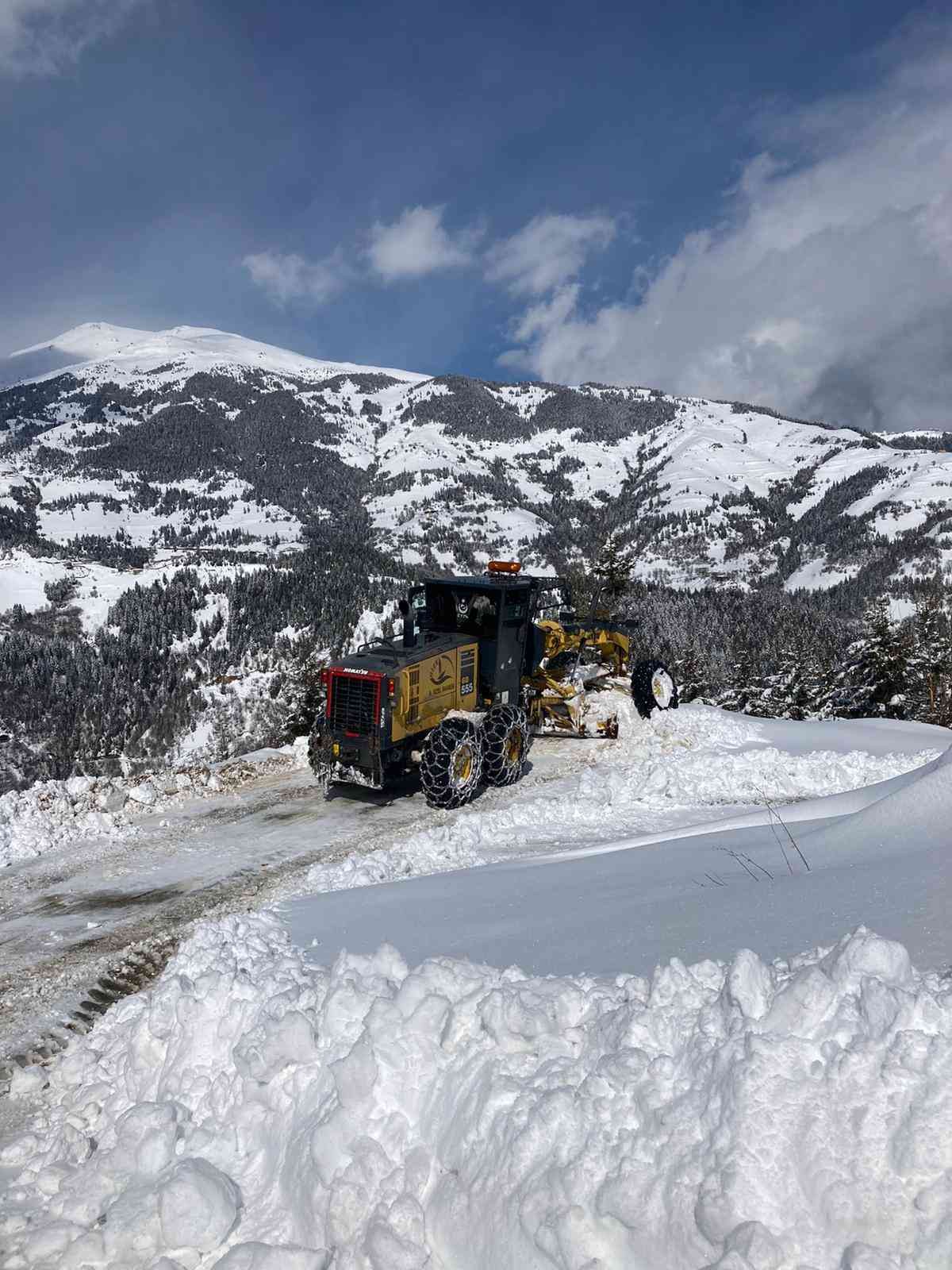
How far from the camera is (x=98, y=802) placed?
11961mm

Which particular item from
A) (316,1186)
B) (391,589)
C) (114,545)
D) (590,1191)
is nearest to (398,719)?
(316,1186)

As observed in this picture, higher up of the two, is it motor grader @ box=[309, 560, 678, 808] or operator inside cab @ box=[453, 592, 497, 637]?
operator inside cab @ box=[453, 592, 497, 637]

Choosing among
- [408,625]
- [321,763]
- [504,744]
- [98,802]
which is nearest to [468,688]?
[504,744]

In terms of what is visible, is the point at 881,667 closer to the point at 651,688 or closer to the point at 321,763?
the point at 651,688

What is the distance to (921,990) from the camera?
289 cm

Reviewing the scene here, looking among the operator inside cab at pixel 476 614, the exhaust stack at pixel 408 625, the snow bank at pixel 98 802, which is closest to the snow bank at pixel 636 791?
the operator inside cab at pixel 476 614

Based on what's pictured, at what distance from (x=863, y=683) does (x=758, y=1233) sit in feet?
115

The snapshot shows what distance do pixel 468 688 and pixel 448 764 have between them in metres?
2.04

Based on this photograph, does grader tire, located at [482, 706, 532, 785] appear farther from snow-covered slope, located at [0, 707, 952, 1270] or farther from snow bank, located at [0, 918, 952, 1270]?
snow bank, located at [0, 918, 952, 1270]

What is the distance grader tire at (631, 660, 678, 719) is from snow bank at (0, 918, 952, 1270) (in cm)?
1255

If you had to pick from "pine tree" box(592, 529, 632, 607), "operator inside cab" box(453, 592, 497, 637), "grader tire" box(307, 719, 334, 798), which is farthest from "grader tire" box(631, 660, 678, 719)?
"pine tree" box(592, 529, 632, 607)

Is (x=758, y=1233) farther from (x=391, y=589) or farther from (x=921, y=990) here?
(x=391, y=589)

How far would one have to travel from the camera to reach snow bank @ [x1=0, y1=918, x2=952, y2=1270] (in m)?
2.42

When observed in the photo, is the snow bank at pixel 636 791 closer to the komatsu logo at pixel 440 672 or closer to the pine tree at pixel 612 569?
the komatsu logo at pixel 440 672
